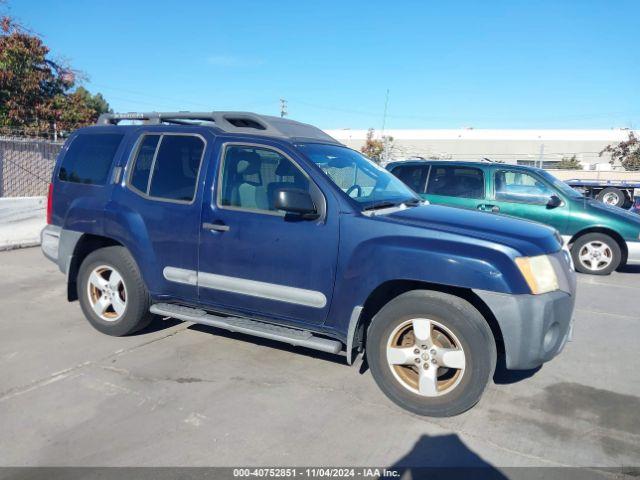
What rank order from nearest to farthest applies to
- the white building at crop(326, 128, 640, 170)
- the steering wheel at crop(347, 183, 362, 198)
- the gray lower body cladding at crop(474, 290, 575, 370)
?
the gray lower body cladding at crop(474, 290, 575, 370), the steering wheel at crop(347, 183, 362, 198), the white building at crop(326, 128, 640, 170)

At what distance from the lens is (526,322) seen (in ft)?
10.5

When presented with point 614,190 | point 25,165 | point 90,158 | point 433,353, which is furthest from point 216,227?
point 614,190

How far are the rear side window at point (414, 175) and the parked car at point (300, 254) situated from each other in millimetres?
3990

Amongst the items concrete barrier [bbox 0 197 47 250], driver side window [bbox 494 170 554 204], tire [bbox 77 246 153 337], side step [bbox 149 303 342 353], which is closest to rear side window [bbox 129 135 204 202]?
tire [bbox 77 246 153 337]

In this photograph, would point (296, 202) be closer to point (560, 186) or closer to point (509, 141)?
point (560, 186)

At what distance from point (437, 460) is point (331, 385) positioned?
1.13 m

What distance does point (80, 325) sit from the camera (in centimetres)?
511

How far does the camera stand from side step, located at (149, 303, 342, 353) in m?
3.70

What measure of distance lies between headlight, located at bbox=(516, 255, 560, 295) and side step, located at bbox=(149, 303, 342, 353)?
4.55 ft

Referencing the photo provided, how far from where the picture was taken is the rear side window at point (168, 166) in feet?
14.2

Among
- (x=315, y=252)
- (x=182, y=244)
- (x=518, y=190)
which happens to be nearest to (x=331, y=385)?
(x=315, y=252)

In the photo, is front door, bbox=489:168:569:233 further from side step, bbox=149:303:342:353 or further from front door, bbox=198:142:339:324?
side step, bbox=149:303:342:353

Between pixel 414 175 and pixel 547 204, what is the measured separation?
2.20 metres

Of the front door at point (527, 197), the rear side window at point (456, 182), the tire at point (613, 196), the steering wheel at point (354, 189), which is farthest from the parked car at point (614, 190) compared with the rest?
the steering wheel at point (354, 189)
